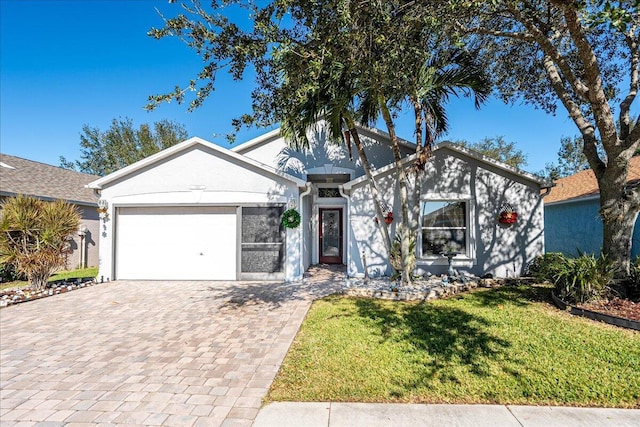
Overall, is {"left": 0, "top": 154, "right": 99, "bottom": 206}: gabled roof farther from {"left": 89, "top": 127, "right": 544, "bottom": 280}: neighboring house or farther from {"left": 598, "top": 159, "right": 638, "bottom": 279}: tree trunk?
{"left": 598, "top": 159, "right": 638, "bottom": 279}: tree trunk

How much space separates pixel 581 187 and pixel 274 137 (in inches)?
553

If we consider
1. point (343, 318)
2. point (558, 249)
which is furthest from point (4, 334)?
point (558, 249)

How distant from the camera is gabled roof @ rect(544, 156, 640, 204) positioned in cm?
1177

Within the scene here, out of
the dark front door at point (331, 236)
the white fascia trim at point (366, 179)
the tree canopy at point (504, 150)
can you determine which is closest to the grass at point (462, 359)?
the white fascia trim at point (366, 179)

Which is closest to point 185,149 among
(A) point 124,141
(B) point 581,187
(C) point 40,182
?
(C) point 40,182

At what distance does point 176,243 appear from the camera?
10.4 meters

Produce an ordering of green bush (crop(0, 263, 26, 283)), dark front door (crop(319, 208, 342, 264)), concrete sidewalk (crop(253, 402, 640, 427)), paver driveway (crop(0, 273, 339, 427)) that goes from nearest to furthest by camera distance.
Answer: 1. concrete sidewalk (crop(253, 402, 640, 427))
2. paver driveway (crop(0, 273, 339, 427))
3. green bush (crop(0, 263, 26, 283))
4. dark front door (crop(319, 208, 342, 264))

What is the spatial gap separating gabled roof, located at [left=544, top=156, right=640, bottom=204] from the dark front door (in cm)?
919

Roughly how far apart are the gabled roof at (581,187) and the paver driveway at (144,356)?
39.9ft

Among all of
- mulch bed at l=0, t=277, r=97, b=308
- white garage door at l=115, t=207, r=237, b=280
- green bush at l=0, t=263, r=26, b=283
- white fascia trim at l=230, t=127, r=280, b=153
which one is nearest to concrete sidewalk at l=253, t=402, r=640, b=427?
white garage door at l=115, t=207, r=237, b=280

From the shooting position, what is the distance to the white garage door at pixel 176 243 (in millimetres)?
10219

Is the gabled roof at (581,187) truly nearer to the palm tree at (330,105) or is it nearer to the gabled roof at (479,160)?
the gabled roof at (479,160)

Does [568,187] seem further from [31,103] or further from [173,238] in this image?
[31,103]

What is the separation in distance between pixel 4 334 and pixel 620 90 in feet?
53.6
